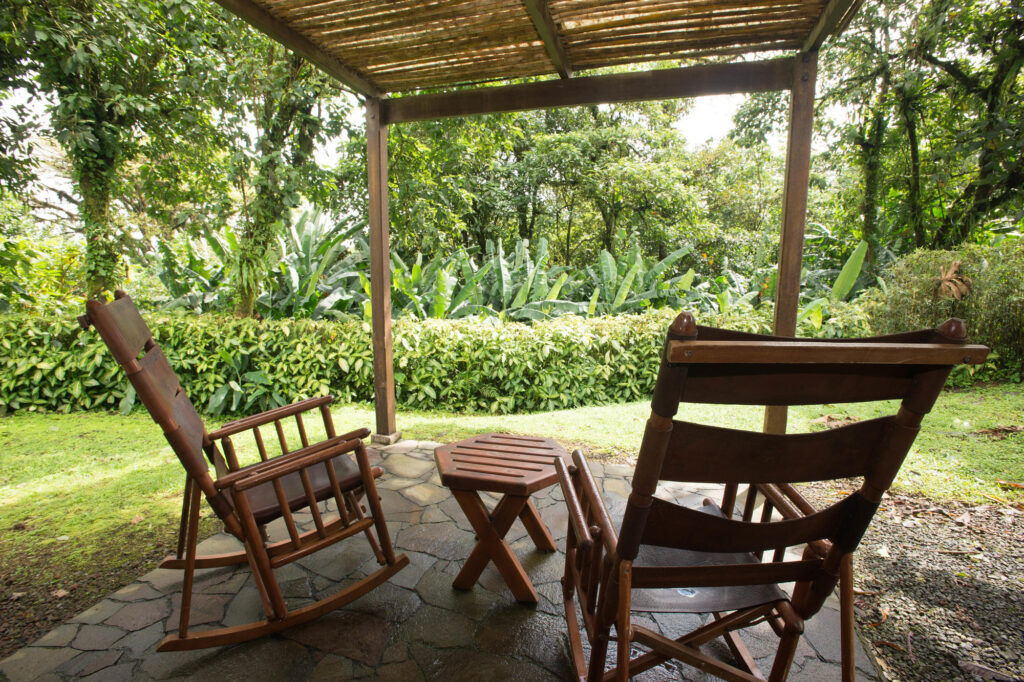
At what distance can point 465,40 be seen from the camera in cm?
283

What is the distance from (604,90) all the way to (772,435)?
2.48 meters

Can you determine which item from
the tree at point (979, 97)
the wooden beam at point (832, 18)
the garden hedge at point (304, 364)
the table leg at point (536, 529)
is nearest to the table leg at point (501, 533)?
the table leg at point (536, 529)

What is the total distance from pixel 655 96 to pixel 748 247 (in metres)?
8.12

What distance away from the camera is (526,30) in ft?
8.88

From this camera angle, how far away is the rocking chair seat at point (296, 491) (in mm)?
1848

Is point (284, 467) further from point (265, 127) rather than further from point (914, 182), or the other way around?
point (914, 182)

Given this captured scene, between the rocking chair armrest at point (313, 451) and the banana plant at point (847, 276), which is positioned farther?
the banana plant at point (847, 276)

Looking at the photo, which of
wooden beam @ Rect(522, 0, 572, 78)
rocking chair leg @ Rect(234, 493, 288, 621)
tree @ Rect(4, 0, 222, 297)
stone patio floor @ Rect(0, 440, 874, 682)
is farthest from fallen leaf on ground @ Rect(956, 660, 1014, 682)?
tree @ Rect(4, 0, 222, 297)

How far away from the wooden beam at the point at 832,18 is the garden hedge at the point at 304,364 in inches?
121

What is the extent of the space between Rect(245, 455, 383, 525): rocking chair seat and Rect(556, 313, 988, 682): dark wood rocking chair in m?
1.07

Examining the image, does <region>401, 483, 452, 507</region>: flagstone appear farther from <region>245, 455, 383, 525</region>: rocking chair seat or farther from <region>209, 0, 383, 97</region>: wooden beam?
<region>209, 0, 383, 97</region>: wooden beam

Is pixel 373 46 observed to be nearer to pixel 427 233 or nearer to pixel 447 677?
pixel 447 677

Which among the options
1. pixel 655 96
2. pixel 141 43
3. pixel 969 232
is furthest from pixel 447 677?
pixel 969 232

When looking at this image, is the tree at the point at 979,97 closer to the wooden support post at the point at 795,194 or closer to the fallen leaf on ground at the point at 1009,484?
the fallen leaf on ground at the point at 1009,484
